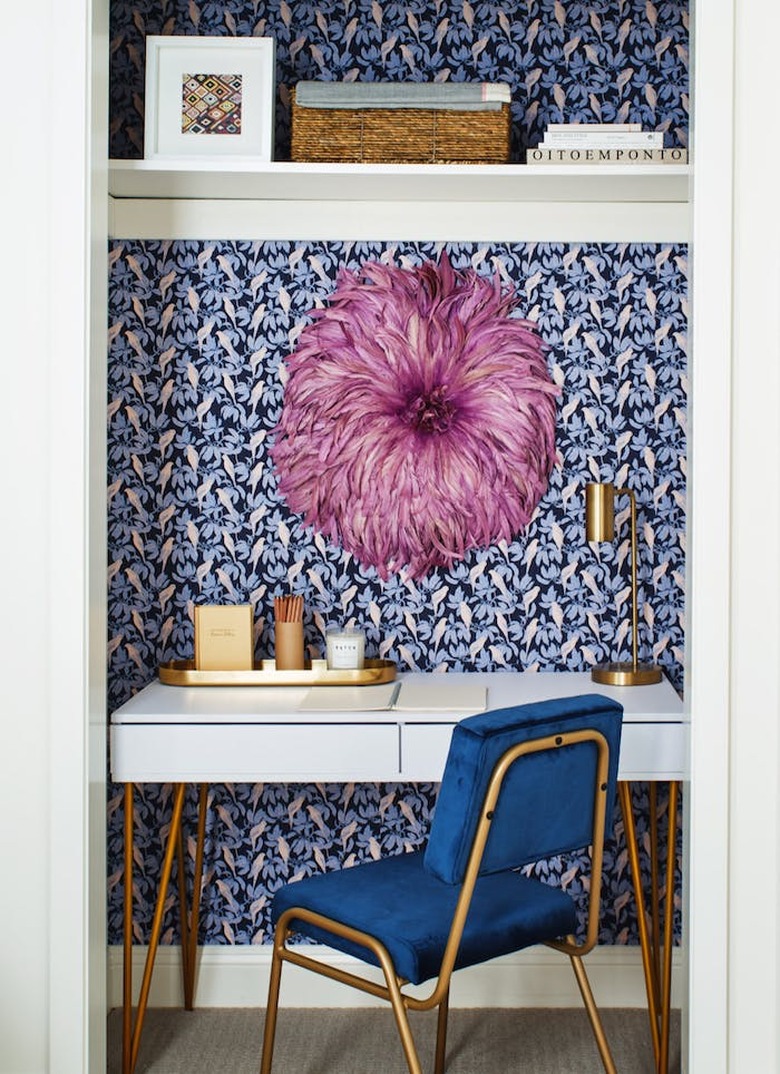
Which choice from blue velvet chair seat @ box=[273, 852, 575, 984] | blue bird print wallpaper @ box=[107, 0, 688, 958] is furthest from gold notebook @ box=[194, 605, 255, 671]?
blue velvet chair seat @ box=[273, 852, 575, 984]

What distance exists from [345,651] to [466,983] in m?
0.91

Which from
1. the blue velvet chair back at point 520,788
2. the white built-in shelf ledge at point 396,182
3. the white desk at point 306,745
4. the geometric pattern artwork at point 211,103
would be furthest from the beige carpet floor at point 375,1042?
the geometric pattern artwork at point 211,103

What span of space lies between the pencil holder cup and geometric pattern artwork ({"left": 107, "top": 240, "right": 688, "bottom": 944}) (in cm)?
15

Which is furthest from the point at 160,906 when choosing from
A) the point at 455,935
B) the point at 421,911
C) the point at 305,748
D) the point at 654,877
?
the point at 654,877

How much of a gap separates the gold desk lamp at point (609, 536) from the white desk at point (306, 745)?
247mm

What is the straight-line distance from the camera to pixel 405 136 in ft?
8.98

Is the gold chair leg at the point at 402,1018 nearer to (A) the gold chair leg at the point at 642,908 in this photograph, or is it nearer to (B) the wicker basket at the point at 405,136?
(A) the gold chair leg at the point at 642,908

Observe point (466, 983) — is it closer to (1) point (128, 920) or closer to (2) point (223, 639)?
(1) point (128, 920)

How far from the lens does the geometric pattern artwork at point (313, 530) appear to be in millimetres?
3000

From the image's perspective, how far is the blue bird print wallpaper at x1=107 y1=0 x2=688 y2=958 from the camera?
2992mm
